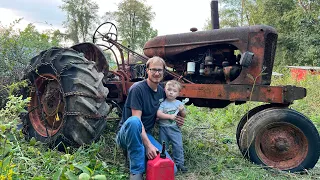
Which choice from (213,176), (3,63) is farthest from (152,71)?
(3,63)

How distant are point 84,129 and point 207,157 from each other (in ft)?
4.82

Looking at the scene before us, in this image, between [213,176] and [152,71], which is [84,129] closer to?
[152,71]

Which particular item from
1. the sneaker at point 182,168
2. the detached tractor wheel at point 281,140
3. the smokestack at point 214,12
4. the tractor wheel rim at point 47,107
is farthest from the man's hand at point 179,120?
the smokestack at point 214,12

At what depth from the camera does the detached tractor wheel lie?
3.33 m

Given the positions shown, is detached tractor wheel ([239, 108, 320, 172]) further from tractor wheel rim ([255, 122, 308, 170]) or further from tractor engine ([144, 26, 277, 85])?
tractor engine ([144, 26, 277, 85])

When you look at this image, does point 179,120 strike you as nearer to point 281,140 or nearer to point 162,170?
point 162,170

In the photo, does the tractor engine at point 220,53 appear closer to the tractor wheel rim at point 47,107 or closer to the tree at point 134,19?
→ the tractor wheel rim at point 47,107

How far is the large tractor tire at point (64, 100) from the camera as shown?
3.26 m

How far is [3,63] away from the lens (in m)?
5.94

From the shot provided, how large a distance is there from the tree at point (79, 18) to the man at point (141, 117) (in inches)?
840

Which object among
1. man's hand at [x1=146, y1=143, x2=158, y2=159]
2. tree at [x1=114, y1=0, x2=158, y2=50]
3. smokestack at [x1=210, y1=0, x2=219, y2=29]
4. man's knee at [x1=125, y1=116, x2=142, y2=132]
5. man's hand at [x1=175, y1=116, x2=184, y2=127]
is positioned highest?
tree at [x1=114, y1=0, x2=158, y2=50]

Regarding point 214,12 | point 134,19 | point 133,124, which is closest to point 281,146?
point 133,124

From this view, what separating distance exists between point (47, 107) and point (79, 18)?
2187cm

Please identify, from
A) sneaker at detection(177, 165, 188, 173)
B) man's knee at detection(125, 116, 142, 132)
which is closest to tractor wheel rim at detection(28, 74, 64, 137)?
man's knee at detection(125, 116, 142, 132)
